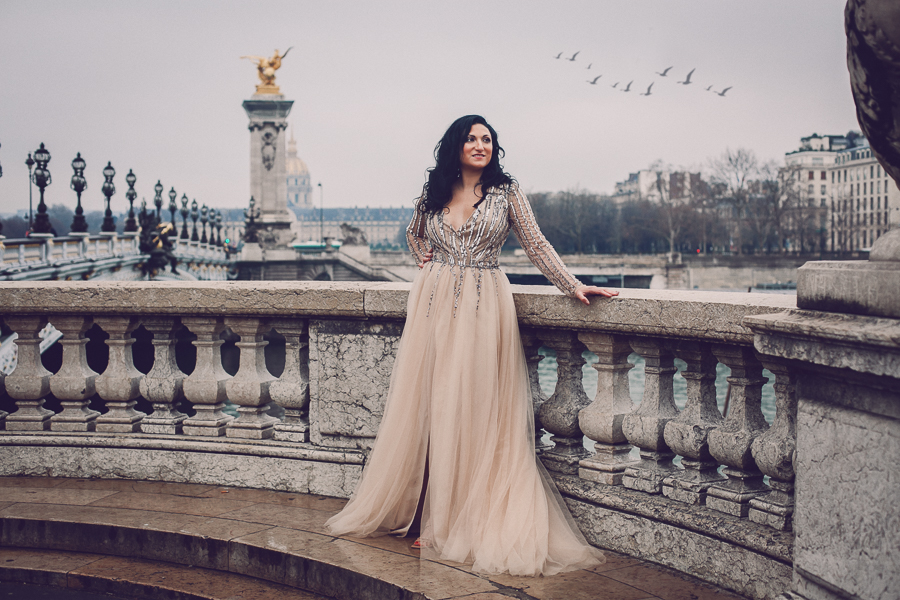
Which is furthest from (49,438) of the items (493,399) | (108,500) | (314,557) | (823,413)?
(823,413)

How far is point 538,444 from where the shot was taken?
3.77 meters

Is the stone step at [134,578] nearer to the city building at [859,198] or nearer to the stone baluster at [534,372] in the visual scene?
the stone baluster at [534,372]

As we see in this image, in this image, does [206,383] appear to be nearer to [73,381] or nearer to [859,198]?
[73,381]

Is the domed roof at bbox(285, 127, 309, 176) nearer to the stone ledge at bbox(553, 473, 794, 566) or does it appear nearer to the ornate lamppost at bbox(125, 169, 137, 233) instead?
the ornate lamppost at bbox(125, 169, 137, 233)

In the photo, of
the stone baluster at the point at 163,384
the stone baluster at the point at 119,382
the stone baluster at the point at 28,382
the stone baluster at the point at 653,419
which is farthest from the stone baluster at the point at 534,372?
the stone baluster at the point at 28,382

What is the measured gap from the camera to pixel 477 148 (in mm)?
3717

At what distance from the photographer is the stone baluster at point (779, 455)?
2822 millimetres

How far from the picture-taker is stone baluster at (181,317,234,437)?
427 centimetres

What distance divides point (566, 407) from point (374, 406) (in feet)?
2.93

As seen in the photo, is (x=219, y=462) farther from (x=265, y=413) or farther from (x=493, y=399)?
(x=493, y=399)

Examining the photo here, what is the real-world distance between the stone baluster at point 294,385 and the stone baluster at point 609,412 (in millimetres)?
1344

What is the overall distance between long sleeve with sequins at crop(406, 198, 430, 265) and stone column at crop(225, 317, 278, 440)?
31.3 inches

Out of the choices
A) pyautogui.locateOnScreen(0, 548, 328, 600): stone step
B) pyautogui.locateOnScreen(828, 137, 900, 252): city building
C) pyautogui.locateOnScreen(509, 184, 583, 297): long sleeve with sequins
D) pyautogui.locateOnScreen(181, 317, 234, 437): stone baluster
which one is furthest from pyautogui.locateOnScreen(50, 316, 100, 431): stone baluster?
pyautogui.locateOnScreen(828, 137, 900, 252): city building

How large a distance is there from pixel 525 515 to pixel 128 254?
1226 inches
